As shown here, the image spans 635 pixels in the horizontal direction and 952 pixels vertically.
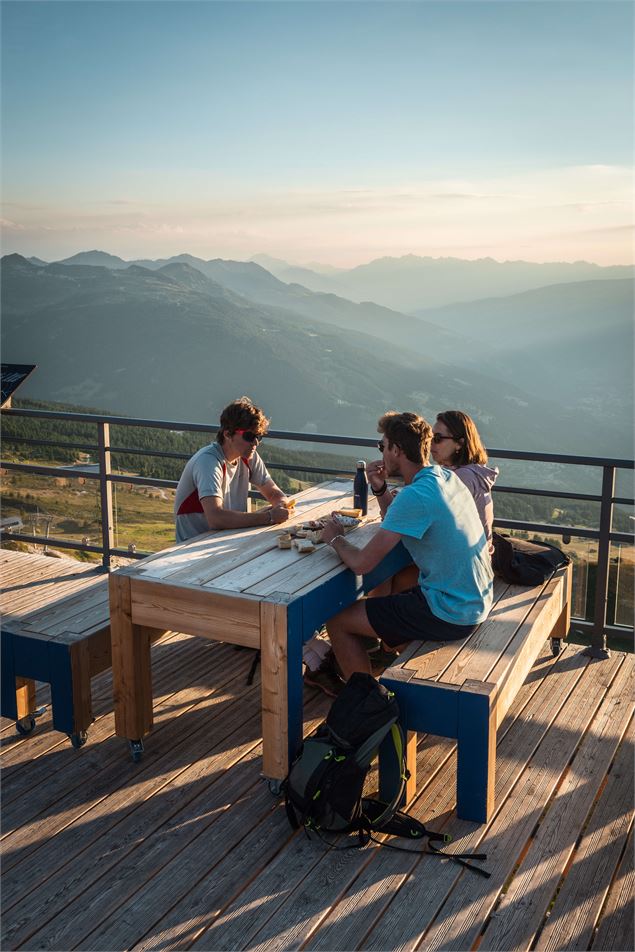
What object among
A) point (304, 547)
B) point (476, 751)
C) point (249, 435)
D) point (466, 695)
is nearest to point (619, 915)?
point (476, 751)

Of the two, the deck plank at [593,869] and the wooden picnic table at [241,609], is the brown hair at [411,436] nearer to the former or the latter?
the wooden picnic table at [241,609]

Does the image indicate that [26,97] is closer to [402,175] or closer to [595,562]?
[595,562]

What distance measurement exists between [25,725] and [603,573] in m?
3.02

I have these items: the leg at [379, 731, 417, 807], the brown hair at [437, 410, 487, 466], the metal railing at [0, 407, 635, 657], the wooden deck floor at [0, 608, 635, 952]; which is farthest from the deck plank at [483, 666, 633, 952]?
the brown hair at [437, 410, 487, 466]

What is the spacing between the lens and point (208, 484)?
372 cm

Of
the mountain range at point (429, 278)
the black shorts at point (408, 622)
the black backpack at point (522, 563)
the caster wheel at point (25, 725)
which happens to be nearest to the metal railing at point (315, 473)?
the black backpack at point (522, 563)

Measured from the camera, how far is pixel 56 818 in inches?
111

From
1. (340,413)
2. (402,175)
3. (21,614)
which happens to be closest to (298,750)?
(21,614)

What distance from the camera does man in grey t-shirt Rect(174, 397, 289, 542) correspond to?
372cm

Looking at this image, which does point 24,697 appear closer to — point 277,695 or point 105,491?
point 277,695

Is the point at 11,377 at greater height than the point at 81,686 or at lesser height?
greater

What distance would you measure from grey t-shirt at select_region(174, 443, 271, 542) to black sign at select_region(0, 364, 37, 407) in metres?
2.26

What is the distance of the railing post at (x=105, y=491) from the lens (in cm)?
549

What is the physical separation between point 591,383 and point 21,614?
355 feet
